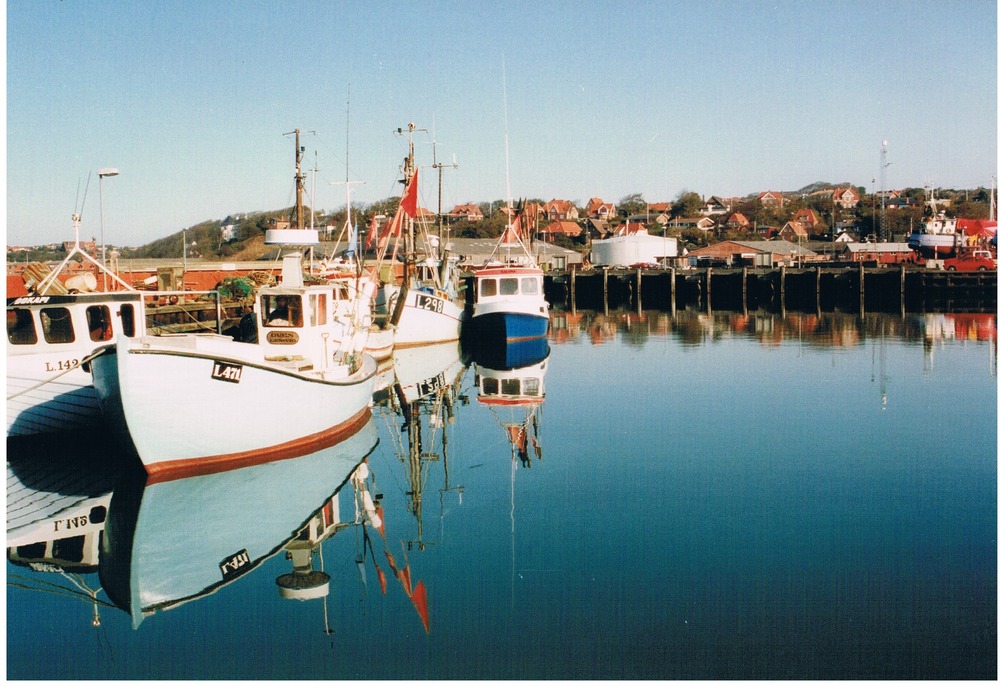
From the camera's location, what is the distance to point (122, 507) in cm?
1299

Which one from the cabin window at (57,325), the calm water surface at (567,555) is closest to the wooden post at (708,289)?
the calm water surface at (567,555)

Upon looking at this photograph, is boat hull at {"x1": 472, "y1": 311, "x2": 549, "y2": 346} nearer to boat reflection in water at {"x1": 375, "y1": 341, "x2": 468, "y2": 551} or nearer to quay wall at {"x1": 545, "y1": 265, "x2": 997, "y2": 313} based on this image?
boat reflection in water at {"x1": 375, "y1": 341, "x2": 468, "y2": 551}

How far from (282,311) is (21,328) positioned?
163 inches

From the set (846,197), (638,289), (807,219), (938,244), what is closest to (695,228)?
(807,219)

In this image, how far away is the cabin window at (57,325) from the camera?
1607 cm

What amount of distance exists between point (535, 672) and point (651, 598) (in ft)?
6.14

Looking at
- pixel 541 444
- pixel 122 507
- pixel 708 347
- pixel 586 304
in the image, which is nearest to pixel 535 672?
pixel 122 507

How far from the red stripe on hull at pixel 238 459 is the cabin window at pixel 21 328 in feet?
12.7

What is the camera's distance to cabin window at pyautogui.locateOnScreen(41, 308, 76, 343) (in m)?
16.1

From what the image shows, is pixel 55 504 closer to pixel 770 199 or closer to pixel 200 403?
pixel 200 403

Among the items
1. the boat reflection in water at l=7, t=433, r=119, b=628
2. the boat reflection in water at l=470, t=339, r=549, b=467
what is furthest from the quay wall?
the boat reflection in water at l=7, t=433, r=119, b=628

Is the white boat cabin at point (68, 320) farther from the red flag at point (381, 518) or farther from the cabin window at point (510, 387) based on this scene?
the cabin window at point (510, 387)

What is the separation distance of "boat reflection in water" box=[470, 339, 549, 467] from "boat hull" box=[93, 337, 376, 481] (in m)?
3.87

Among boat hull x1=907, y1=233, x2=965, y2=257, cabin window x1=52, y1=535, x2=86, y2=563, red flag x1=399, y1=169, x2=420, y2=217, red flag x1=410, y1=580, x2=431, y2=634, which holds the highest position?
red flag x1=399, y1=169, x2=420, y2=217
